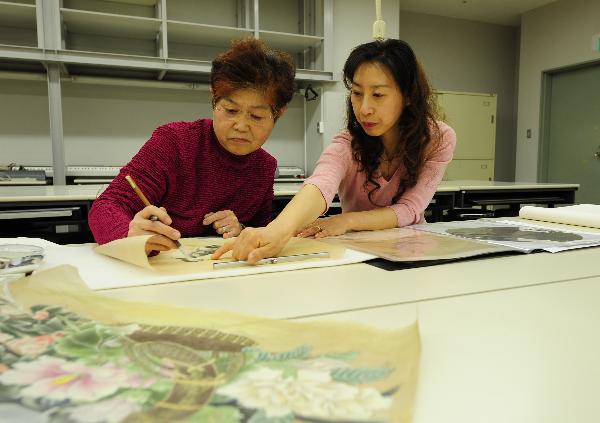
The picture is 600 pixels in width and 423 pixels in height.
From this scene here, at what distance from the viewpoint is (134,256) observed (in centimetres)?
75

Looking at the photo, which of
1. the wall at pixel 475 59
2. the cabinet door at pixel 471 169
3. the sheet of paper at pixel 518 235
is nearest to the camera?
the sheet of paper at pixel 518 235

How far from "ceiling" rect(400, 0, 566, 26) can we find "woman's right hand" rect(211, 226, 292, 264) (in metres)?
4.84

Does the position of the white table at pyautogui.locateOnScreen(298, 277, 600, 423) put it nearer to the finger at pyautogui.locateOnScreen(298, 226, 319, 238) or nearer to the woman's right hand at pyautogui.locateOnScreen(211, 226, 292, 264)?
the woman's right hand at pyautogui.locateOnScreen(211, 226, 292, 264)

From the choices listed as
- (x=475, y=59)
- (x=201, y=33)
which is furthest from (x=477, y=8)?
(x=201, y=33)

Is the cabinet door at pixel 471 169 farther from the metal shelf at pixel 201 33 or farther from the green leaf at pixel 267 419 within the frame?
the green leaf at pixel 267 419

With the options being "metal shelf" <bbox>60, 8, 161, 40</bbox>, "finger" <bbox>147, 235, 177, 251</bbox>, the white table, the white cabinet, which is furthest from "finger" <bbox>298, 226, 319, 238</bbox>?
the white cabinet

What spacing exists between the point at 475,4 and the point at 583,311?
526 centimetres

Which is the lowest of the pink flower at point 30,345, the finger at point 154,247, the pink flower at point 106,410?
the pink flower at point 30,345

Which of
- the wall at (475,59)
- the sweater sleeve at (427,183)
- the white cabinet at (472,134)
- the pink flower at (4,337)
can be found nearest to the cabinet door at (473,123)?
the white cabinet at (472,134)

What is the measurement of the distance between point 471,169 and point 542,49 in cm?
161

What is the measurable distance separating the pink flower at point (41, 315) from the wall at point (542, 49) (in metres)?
5.44

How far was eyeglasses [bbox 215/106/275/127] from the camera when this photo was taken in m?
1.18

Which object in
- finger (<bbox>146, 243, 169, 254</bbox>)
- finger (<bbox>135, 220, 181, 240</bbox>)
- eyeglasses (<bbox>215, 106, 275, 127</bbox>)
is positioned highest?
eyeglasses (<bbox>215, 106, 275, 127</bbox>)

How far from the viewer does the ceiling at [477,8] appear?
4863 mm
